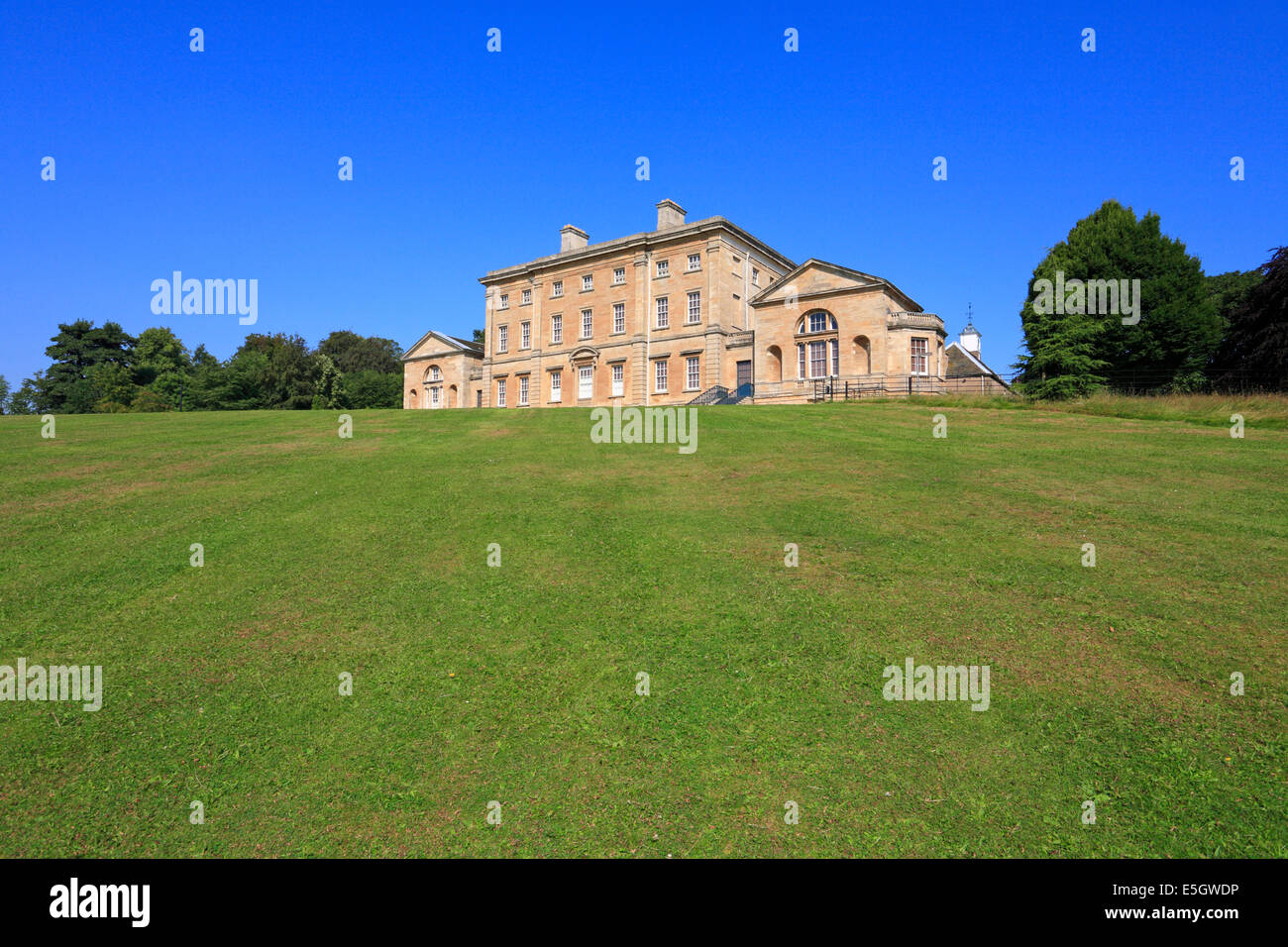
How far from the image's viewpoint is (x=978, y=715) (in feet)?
21.4

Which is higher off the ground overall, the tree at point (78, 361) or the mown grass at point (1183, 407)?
the tree at point (78, 361)

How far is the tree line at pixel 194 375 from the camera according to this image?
70.4 metres

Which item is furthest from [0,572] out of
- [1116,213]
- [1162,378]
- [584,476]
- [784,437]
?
[1116,213]

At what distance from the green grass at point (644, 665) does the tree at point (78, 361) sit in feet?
284

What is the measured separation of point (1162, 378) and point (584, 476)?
4995 cm

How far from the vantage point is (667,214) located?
174 feet

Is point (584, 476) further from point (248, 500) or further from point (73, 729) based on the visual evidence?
point (73, 729)

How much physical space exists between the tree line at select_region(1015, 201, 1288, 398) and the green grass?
30564 mm

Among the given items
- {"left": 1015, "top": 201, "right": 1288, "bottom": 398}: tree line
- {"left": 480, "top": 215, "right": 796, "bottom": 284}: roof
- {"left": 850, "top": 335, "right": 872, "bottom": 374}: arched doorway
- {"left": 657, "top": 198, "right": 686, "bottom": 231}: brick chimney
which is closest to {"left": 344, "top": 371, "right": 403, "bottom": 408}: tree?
{"left": 480, "top": 215, "right": 796, "bottom": 284}: roof

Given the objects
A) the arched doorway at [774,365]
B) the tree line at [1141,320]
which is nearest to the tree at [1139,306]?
the tree line at [1141,320]

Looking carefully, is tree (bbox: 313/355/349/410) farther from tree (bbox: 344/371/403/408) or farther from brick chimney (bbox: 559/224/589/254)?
brick chimney (bbox: 559/224/589/254)

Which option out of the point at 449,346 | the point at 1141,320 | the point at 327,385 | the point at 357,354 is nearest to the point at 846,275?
the point at 1141,320

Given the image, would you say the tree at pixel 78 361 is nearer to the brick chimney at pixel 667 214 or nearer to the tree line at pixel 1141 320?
the brick chimney at pixel 667 214

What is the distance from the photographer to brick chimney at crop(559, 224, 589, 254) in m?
59.5
